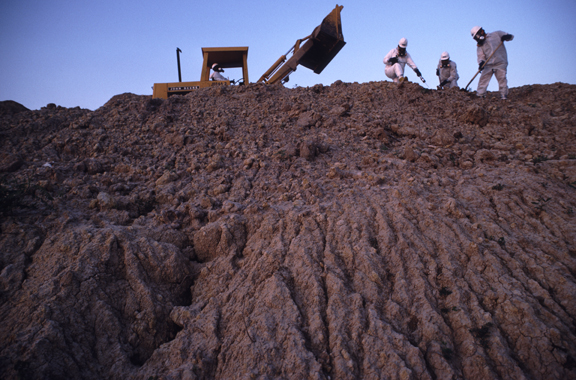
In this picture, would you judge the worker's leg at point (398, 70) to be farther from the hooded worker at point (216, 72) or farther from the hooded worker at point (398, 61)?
the hooded worker at point (216, 72)

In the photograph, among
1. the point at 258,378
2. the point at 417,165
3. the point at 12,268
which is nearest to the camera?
the point at 258,378

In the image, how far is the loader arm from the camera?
8.30 meters

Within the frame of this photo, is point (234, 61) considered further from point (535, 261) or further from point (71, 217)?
point (535, 261)

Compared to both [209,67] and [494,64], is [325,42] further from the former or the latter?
[494,64]

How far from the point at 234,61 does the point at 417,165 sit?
7070 mm

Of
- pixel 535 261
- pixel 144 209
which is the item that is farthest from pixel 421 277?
pixel 144 209

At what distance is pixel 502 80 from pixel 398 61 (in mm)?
2894

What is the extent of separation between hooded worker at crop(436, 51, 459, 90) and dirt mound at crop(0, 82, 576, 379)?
5.37 metres

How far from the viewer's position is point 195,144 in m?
5.12

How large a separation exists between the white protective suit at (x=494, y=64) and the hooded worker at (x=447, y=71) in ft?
4.57

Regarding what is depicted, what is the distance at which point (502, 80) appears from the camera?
26.8ft

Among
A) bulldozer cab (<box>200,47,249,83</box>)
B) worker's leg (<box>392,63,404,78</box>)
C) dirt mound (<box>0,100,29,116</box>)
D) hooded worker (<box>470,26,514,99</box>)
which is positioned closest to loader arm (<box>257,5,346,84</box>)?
bulldozer cab (<box>200,47,249,83</box>)

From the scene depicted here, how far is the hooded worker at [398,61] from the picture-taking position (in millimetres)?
9266

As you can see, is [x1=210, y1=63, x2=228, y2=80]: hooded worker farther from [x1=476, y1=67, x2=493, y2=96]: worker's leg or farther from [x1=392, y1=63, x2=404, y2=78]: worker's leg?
[x1=476, y1=67, x2=493, y2=96]: worker's leg
